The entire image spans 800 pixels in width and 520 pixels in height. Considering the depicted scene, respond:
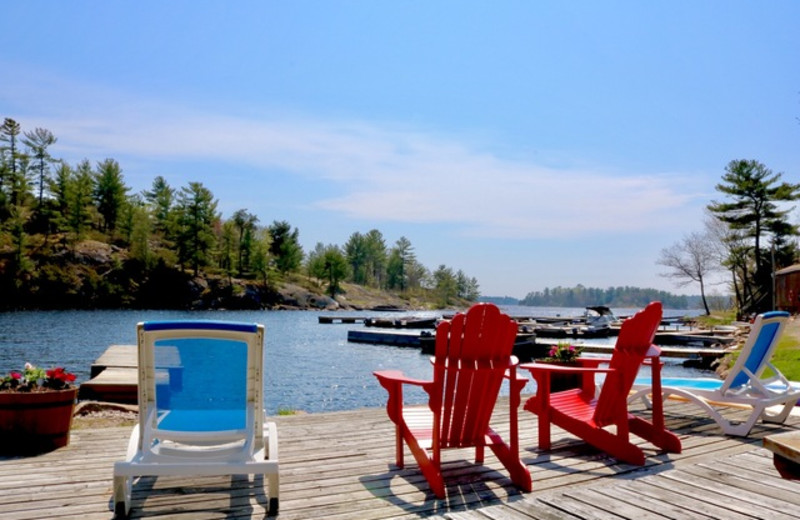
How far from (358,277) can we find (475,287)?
5343 cm

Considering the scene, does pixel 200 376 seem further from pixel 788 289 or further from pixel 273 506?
pixel 788 289

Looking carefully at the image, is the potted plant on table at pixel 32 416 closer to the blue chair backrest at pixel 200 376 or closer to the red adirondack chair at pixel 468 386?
the blue chair backrest at pixel 200 376

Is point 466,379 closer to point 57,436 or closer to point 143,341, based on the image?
point 143,341

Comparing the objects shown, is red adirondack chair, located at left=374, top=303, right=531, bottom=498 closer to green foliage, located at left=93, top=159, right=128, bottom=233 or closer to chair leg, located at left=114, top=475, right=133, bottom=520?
chair leg, located at left=114, top=475, right=133, bottom=520

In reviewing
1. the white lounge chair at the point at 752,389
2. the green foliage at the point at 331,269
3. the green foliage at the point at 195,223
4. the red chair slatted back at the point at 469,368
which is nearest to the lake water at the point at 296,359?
the white lounge chair at the point at 752,389

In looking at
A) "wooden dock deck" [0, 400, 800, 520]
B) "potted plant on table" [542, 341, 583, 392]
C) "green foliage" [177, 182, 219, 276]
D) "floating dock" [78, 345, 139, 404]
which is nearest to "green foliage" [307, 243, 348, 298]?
"green foliage" [177, 182, 219, 276]

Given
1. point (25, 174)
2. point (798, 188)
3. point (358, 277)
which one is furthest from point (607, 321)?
point (358, 277)

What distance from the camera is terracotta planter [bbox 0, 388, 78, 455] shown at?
17.2 ft

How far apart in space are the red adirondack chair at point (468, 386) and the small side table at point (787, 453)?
2412 millimetres

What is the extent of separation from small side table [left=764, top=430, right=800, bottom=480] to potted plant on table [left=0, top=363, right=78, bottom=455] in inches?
209

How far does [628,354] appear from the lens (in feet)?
16.9

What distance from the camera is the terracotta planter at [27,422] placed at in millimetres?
5246

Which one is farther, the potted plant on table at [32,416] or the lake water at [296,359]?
the lake water at [296,359]

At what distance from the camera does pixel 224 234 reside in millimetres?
99438
